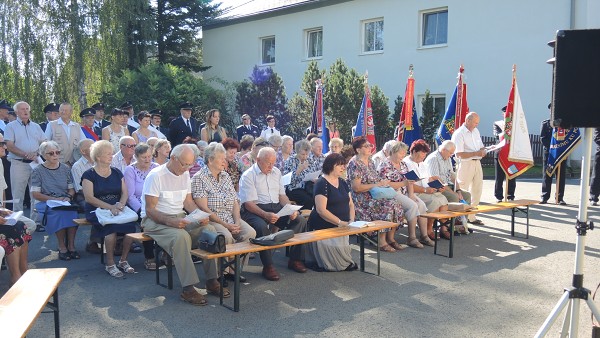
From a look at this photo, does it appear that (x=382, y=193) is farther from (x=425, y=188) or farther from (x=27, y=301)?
(x=27, y=301)

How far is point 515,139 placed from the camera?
978 centimetres

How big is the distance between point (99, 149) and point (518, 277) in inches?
205

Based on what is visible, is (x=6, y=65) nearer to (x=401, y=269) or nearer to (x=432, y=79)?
(x=432, y=79)

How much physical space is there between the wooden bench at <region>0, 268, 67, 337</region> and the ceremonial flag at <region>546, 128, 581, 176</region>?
399 inches

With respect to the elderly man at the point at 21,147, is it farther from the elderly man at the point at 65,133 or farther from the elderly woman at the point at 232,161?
the elderly woman at the point at 232,161

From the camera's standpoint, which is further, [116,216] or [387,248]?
[387,248]

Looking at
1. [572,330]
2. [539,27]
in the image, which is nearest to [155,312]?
[572,330]

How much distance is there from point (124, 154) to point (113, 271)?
2.15 meters

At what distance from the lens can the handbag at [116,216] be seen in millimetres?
6270

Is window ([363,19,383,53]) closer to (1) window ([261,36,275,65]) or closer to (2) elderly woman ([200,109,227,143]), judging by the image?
(1) window ([261,36,275,65])

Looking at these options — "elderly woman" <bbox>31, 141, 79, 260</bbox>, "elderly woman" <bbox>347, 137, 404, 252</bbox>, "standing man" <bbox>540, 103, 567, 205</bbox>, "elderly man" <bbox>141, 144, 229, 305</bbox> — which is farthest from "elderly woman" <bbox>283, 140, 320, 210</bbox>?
"standing man" <bbox>540, 103, 567, 205</bbox>

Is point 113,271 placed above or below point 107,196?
below

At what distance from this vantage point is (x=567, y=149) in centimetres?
1123

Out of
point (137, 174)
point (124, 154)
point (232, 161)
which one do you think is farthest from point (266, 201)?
point (124, 154)
